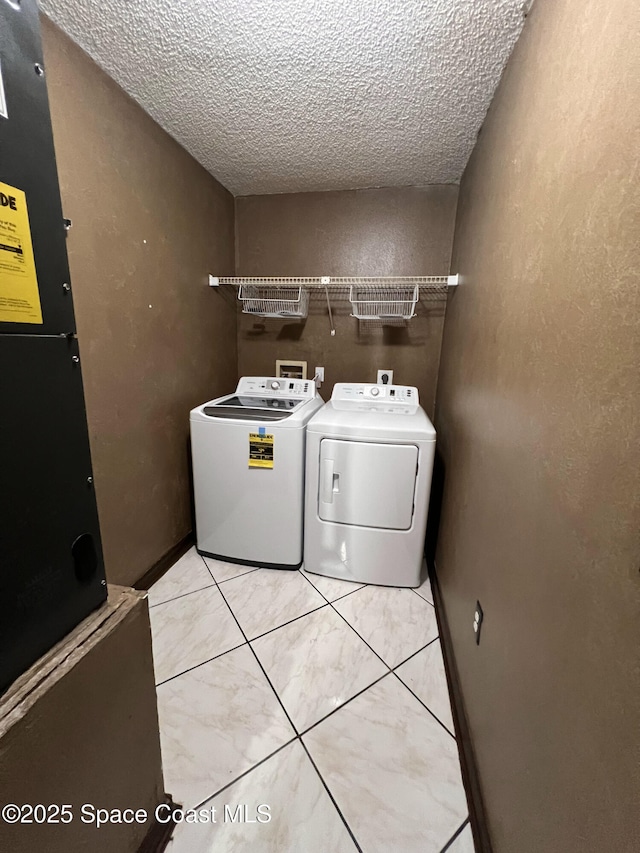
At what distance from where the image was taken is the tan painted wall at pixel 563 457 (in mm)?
482

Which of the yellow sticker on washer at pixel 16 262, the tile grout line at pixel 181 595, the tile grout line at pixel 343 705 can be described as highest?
the yellow sticker on washer at pixel 16 262

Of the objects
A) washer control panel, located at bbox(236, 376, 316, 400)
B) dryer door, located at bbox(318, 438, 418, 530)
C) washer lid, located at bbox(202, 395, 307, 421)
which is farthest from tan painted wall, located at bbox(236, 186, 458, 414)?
dryer door, located at bbox(318, 438, 418, 530)

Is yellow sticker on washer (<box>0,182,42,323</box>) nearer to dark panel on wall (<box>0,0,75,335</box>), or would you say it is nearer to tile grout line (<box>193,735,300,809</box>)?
dark panel on wall (<box>0,0,75,335</box>)

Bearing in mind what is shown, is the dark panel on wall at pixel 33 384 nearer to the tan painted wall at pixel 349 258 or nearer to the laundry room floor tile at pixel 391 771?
the laundry room floor tile at pixel 391 771

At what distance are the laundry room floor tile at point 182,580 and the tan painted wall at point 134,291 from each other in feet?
0.43

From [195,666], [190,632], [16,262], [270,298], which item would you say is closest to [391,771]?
[195,666]

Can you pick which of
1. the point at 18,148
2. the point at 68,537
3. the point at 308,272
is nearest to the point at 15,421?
the point at 68,537

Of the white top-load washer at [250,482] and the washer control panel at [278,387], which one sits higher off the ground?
the washer control panel at [278,387]

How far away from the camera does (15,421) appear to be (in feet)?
1.65

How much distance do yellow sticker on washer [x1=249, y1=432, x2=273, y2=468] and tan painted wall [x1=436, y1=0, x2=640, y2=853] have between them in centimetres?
100

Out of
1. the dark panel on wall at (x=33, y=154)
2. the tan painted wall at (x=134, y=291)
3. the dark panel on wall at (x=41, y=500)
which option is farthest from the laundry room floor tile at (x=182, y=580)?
the dark panel on wall at (x=33, y=154)

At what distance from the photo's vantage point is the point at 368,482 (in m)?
1.71

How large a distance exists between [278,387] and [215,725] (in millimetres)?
1681

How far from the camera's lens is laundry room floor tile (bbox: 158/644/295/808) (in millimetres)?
1002
